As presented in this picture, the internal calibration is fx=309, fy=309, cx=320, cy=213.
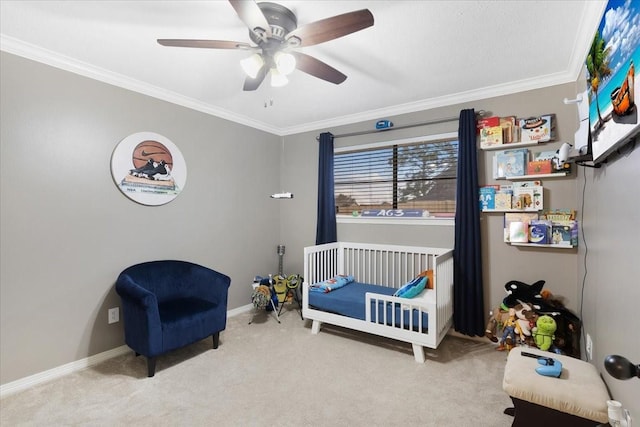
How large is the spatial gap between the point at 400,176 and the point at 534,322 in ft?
5.94

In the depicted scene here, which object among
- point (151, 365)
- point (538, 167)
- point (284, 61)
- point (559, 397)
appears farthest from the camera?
point (538, 167)

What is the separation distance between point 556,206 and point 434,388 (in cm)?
179

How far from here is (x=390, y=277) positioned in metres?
3.43

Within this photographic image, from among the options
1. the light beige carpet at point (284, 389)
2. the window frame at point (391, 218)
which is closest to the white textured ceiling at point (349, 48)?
the window frame at point (391, 218)

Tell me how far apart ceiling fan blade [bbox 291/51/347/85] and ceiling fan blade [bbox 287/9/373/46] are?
0.16 metres

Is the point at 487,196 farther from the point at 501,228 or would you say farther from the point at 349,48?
the point at 349,48

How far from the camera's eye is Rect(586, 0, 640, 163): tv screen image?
105cm

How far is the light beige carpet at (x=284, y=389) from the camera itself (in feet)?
5.99

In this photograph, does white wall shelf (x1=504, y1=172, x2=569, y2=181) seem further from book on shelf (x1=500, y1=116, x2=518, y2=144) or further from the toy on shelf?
the toy on shelf

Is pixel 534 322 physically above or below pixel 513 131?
below

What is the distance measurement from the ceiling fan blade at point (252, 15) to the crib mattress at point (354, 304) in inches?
87.5

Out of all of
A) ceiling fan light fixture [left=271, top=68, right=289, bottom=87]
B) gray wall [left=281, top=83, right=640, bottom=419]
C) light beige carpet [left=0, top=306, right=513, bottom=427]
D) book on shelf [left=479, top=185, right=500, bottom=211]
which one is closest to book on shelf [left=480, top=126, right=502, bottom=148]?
gray wall [left=281, top=83, right=640, bottom=419]

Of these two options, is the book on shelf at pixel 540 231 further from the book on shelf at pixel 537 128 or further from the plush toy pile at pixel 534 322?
the book on shelf at pixel 537 128

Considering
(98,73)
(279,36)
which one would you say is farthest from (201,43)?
(98,73)
